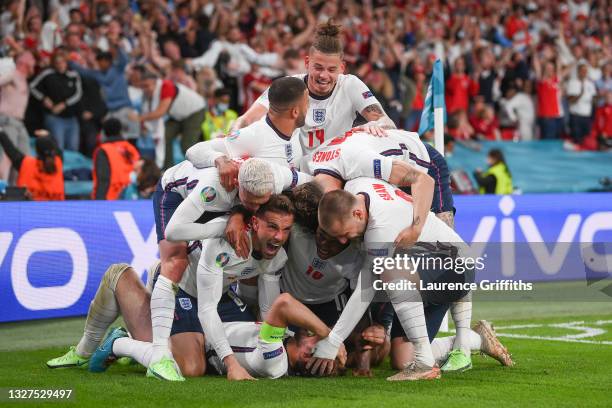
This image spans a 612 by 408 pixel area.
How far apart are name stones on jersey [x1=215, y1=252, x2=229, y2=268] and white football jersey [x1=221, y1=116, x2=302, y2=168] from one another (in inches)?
35.8

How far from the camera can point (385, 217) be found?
6.88m

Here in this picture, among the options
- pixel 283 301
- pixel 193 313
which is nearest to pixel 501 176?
pixel 193 313

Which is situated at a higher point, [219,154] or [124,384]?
[219,154]

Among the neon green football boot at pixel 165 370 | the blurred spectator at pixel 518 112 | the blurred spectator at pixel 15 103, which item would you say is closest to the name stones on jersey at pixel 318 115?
the neon green football boot at pixel 165 370

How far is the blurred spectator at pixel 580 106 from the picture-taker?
71.9 feet

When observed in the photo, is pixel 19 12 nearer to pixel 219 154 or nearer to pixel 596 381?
pixel 219 154

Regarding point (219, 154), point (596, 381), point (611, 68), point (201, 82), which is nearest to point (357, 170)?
point (219, 154)

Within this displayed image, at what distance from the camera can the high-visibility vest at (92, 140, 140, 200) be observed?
13766 mm

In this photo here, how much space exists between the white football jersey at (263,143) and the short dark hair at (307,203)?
481mm

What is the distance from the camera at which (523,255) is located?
1245 centimetres

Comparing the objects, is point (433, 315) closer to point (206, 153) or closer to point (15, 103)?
point (206, 153)

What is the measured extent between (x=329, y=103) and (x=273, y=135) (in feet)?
4.35

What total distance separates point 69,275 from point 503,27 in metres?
15.9

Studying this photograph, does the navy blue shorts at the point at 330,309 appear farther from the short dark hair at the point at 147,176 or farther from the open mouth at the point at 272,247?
the short dark hair at the point at 147,176
